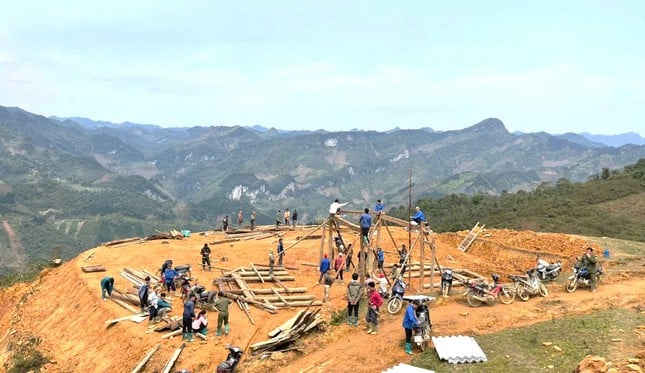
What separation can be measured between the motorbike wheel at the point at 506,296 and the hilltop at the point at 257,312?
0.32 meters

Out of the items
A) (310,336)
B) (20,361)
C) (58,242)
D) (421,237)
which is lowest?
(58,242)

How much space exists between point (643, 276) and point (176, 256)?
2274cm

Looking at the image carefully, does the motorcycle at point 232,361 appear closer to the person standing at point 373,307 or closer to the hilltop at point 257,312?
the hilltop at point 257,312

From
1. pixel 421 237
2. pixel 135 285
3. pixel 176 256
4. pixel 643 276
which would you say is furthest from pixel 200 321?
pixel 643 276

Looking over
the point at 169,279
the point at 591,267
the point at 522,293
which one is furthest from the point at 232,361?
the point at 591,267

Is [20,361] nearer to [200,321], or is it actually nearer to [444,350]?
[200,321]

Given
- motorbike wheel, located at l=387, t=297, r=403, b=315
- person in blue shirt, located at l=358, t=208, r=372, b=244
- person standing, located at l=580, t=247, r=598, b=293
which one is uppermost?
person in blue shirt, located at l=358, t=208, r=372, b=244

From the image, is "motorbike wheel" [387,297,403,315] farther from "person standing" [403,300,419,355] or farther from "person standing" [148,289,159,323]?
"person standing" [148,289,159,323]

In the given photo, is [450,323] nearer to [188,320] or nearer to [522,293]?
[522,293]

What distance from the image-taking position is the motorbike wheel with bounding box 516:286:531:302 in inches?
684

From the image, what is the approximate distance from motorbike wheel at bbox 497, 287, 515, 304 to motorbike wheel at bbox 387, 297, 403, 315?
3666 millimetres

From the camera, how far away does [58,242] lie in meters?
122

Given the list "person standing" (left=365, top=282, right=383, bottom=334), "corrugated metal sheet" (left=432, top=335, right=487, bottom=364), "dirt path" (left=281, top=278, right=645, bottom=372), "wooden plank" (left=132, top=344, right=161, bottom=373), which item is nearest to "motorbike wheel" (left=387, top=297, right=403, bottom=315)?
"dirt path" (left=281, top=278, right=645, bottom=372)

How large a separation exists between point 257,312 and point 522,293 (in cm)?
996
